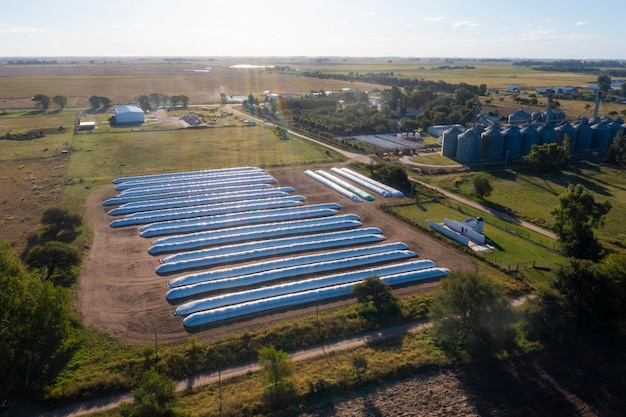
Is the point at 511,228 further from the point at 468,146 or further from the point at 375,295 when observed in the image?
the point at 468,146

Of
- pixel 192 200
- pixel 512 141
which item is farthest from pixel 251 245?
pixel 512 141

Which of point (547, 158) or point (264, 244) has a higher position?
point (547, 158)

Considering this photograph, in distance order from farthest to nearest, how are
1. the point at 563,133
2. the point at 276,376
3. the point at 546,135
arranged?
the point at 563,133 → the point at 546,135 → the point at 276,376

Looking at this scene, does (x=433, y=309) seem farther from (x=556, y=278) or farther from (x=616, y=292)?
(x=616, y=292)

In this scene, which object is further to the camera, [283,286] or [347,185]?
[347,185]

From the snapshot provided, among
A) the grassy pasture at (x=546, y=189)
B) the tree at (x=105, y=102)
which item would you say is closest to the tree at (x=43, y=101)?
the tree at (x=105, y=102)

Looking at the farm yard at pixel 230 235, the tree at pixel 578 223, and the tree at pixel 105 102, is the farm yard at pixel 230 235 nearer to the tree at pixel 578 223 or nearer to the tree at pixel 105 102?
the tree at pixel 578 223

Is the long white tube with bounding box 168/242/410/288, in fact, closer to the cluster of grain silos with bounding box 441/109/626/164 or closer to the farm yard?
the farm yard

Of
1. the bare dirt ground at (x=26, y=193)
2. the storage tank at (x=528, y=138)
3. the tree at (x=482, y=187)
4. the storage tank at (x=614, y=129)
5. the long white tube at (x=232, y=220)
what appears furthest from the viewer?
the storage tank at (x=614, y=129)
